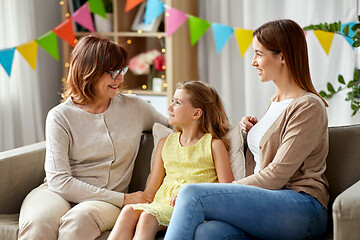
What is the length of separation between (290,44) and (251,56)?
1.79 meters

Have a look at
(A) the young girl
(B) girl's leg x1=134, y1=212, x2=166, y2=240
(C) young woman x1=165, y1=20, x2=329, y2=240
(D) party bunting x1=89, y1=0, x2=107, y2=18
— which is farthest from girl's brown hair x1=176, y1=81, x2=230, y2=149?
(D) party bunting x1=89, y1=0, x2=107, y2=18

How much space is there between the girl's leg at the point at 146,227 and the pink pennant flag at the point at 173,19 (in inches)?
74.9

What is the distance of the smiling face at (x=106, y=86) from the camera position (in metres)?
2.45

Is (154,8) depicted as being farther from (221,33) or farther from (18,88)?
(18,88)

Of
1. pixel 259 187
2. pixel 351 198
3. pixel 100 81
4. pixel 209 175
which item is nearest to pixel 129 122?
pixel 100 81

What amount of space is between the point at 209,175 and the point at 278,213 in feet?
1.54

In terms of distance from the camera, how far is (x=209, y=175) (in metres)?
2.34

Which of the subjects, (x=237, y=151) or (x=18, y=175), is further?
(x=18, y=175)

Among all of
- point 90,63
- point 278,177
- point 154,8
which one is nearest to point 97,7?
point 154,8

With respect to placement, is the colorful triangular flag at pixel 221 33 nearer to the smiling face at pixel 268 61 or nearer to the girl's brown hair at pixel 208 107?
the girl's brown hair at pixel 208 107

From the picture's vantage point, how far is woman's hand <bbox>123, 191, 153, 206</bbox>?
2389mm

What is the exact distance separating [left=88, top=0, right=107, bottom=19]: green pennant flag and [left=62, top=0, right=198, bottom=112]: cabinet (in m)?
0.10

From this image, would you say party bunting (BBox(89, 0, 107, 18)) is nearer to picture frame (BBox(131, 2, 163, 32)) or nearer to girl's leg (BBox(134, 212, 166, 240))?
picture frame (BBox(131, 2, 163, 32))

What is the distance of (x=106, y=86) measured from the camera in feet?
8.07
